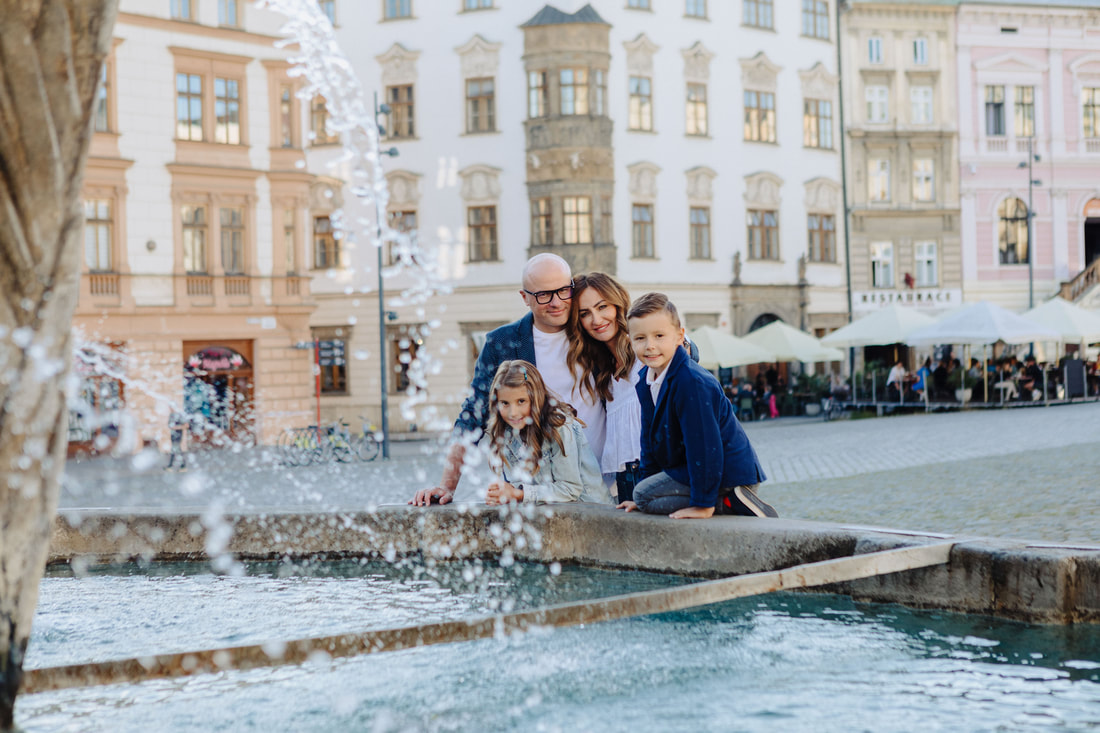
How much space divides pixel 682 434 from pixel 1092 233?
149 feet

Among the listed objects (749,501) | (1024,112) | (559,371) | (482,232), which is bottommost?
(749,501)

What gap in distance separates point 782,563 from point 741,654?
3.29 feet

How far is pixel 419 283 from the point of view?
39531mm

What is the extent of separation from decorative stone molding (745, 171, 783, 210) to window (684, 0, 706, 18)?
17.1 feet

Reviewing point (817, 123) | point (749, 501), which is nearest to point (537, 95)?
point (817, 123)

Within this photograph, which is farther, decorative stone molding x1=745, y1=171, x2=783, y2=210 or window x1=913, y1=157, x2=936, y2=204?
window x1=913, y1=157, x2=936, y2=204

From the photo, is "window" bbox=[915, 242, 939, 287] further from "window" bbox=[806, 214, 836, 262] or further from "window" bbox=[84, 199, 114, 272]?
"window" bbox=[84, 199, 114, 272]

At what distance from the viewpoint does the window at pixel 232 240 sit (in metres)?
30.3

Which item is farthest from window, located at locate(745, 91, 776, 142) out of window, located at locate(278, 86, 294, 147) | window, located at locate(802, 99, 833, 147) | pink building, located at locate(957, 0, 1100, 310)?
window, located at locate(278, 86, 294, 147)

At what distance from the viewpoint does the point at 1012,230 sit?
43.3 metres

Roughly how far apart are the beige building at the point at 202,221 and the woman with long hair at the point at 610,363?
22527 mm

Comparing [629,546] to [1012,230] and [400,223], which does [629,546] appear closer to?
[400,223]

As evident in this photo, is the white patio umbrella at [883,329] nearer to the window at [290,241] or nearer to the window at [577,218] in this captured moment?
the window at [577,218]

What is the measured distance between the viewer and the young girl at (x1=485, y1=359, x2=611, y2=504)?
571 cm
